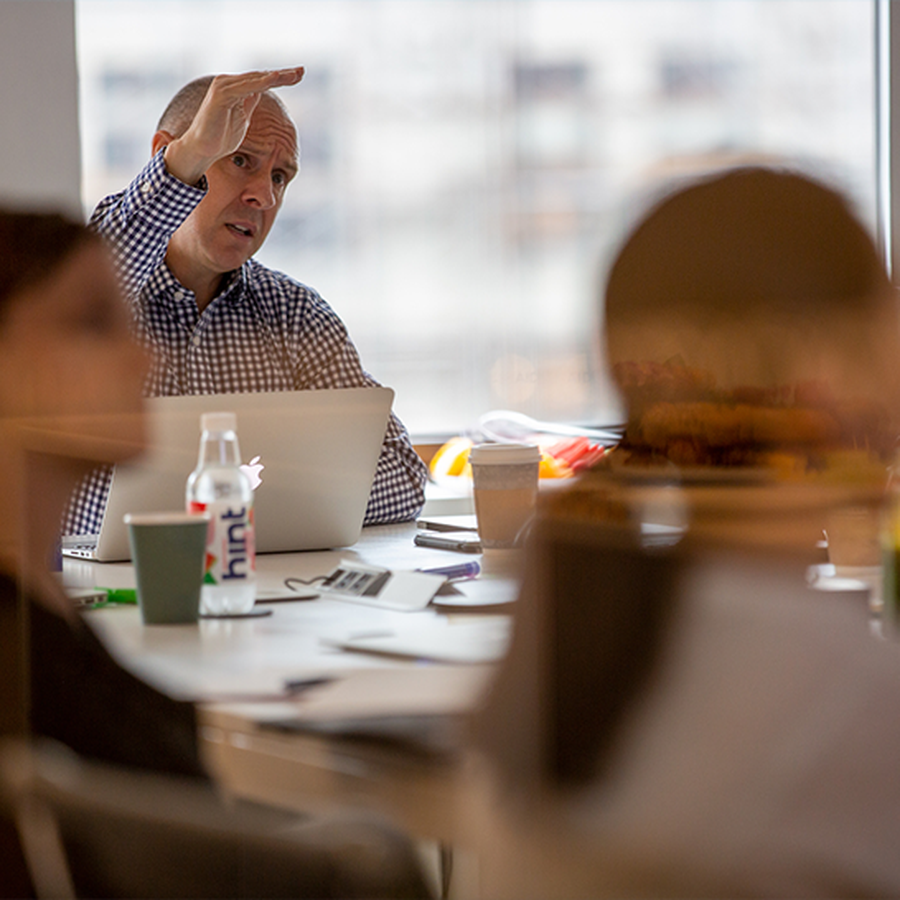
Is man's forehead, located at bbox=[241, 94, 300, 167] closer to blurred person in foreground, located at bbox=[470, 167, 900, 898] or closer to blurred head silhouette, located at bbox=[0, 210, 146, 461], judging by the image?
blurred head silhouette, located at bbox=[0, 210, 146, 461]

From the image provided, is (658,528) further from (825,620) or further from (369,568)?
(369,568)

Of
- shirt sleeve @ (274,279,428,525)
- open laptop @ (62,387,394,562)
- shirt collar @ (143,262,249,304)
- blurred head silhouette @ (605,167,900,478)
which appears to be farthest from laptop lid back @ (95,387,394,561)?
shirt collar @ (143,262,249,304)

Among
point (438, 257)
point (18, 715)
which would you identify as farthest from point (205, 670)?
point (438, 257)

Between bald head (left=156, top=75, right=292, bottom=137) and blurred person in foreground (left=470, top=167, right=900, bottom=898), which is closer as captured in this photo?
blurred person in foreground (left=470, top=167, right=900, bottom=898)

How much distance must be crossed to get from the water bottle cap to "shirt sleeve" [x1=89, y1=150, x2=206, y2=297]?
653 mm

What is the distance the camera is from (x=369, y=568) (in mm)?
1263

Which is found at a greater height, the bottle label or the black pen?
the bottle label

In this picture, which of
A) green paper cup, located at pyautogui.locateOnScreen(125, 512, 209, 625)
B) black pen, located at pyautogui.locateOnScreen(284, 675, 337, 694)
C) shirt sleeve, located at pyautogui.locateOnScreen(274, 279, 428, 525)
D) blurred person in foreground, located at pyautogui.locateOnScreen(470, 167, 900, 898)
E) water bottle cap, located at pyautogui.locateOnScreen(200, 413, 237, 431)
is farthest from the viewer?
shirt sleeve, located at pyautogui.locateOnScreen(274, 279, 428, 525)

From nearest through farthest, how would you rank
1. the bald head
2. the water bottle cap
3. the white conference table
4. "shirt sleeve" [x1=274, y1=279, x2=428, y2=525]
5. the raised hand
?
the white conference table < the water bottle cap < the raised hand < "shirt sleeve" [x1=274, y1=279, x2=428, y2=525] < the bald head

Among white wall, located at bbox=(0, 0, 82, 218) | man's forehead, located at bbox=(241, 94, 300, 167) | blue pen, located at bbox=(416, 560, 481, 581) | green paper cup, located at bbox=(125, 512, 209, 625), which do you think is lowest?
blue pen, located at bbox=(416, 560, 481, 581)

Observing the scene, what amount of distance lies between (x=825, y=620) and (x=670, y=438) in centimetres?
25

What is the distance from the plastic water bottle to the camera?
1087 millimetres

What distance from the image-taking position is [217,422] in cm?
126

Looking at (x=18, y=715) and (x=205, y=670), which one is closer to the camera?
(x=18, y=715)
